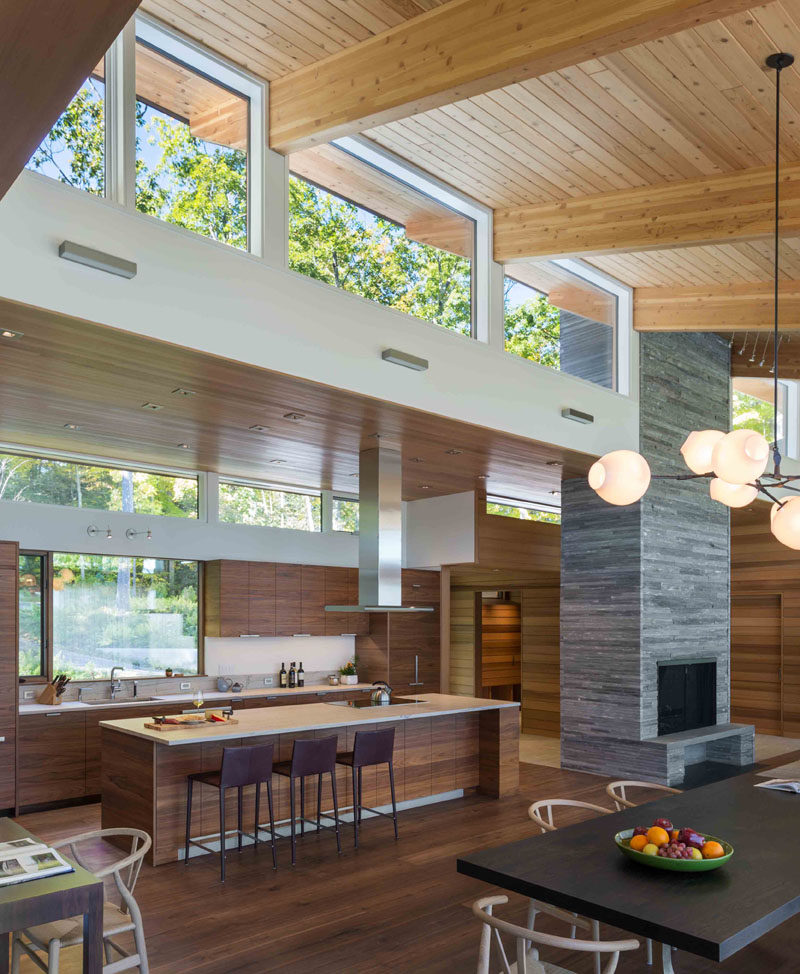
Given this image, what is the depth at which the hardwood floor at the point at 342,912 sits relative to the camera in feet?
12.7

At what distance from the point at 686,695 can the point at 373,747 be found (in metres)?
4.07

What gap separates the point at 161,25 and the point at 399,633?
22.0ft

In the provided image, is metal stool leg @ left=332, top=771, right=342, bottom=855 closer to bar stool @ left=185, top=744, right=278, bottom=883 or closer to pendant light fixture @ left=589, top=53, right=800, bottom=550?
bar stool @ left=185, top=744, right=278, bottom=883

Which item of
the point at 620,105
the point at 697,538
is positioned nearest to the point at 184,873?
the point at 620,105

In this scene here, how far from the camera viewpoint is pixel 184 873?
5082 mm

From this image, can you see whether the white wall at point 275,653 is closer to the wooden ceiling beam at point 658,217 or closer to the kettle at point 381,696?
the kettle at point 381,696

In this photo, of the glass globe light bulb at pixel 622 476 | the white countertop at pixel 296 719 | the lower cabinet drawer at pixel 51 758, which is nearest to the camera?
the glass globe light bulb at pixel 622 476

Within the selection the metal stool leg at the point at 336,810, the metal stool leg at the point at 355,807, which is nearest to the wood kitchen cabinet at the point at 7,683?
the metal stool leg at the point at 336,810

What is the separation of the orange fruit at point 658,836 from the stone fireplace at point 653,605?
5.10m

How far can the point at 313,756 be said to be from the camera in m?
5.51

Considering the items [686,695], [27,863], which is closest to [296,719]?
[27,863]

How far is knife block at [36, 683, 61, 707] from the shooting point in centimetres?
Result: 691

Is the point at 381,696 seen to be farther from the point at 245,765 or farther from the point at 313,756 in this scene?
the point at 245,765

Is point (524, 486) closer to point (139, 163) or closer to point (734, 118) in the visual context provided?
point (734, 118)
